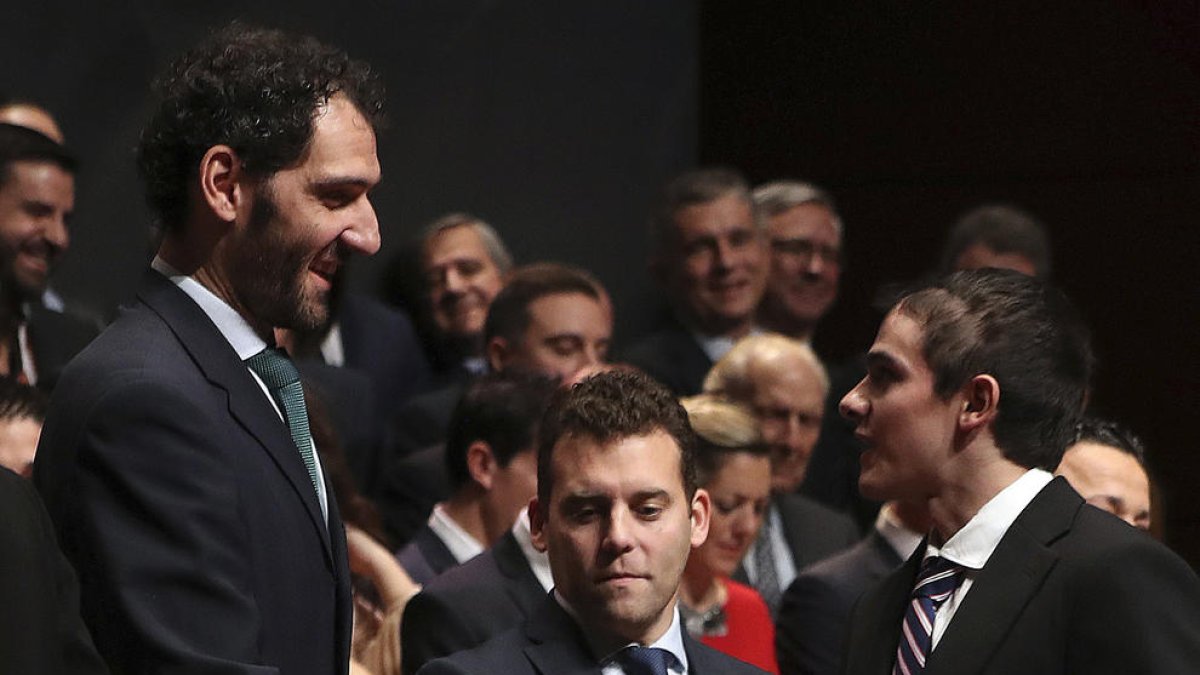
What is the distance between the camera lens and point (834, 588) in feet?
11.4

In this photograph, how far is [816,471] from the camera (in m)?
4.95

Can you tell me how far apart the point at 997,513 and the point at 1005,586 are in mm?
116

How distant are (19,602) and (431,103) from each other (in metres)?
4.57

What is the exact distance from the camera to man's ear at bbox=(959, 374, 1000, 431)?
2.54 m

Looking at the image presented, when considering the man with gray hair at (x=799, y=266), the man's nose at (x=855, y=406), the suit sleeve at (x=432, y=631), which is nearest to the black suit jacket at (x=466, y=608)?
the suit sleeve at (x=432, y=631)

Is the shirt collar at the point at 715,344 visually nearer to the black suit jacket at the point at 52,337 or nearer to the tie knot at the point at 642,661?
the black suit jacket at the point at 52,337

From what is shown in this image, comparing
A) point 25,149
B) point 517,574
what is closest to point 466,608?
point 517,574

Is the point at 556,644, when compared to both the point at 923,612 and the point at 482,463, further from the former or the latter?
the point at 482,463

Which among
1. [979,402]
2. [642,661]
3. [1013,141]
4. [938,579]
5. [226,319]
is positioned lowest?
[642,661]

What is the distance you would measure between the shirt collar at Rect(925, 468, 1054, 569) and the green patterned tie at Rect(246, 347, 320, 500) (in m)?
0.83

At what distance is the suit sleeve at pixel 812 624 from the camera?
3.45 meters

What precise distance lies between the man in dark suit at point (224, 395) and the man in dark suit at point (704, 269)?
2725mm

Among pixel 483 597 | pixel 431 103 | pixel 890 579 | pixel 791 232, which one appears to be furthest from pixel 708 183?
pixel 890 579

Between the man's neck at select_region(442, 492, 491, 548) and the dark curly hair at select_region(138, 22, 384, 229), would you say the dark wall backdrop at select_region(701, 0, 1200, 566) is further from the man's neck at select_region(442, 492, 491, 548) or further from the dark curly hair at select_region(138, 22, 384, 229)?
the dark curly hair at select_region(138, 22, 384, 229)
